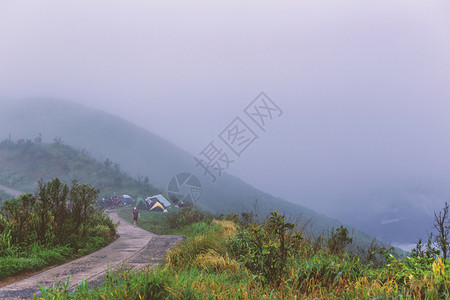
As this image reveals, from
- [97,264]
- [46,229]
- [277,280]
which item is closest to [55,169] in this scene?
[46,229]

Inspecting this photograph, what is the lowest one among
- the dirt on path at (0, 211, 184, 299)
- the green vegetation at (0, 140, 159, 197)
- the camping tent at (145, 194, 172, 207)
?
the green vegetation at (0, 140, 159, 197)

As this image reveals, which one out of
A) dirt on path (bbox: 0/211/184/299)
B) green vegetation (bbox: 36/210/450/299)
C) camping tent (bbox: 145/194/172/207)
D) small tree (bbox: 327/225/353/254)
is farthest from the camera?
camping tent (bbox: 145/194/172/207)

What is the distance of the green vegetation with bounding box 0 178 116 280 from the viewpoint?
8242mm

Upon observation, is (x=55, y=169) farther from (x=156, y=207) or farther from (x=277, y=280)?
(x=277, y=280)

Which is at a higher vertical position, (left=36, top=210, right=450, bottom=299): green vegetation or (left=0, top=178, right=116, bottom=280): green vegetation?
(left=36, top=210, right=450, bottom=299): green vegetation

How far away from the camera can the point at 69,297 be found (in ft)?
→ 12.5

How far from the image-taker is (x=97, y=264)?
27.6 ft

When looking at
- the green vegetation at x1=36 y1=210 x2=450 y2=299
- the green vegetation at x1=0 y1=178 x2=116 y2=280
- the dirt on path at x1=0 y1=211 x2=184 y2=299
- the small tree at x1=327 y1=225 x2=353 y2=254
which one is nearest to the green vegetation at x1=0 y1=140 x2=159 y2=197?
the dirt on path at x1=0 y1=211 x2=184 y2=299

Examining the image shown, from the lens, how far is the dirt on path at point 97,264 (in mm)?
6188

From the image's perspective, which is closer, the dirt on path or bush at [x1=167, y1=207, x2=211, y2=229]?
the dirt on path

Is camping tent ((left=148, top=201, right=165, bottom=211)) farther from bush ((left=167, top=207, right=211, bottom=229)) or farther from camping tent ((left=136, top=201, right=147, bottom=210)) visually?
bush ((left=167, top=207, right=211, bottom=229))

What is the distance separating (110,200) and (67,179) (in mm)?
39298

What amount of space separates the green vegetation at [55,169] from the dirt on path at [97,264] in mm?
49299

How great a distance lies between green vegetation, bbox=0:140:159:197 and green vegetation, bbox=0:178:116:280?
49512 mm
